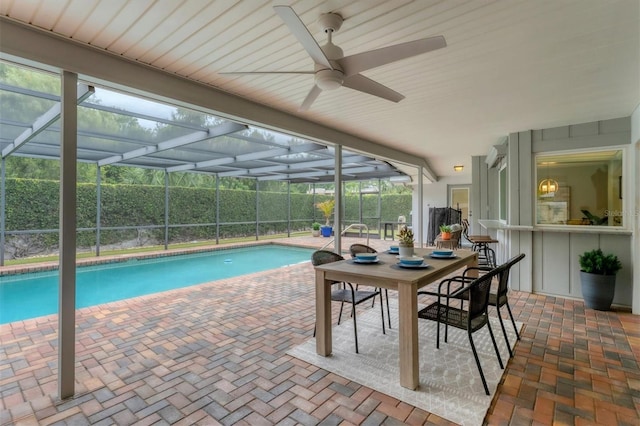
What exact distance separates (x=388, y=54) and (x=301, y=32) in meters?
0.56

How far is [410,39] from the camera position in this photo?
2.24 metres

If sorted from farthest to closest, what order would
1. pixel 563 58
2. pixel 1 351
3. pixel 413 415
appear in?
pixel 1 351, pixel 563 58, pixel 413 415

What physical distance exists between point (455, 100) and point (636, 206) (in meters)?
2.77

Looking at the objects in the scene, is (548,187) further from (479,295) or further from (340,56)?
(340,56)

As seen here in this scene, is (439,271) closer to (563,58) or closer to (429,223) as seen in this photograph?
(563,58)

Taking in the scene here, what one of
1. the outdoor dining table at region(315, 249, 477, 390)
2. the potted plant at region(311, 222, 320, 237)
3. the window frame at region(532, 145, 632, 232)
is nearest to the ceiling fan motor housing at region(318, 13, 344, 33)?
the outdoor dining table at region(315, 249, 477, 390)

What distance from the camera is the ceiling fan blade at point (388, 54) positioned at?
5.60ft

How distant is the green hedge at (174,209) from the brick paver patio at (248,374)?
512 centimetres

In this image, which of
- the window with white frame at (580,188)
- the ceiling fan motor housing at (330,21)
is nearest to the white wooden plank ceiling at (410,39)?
the ceiling fan motor housing at (330,21)

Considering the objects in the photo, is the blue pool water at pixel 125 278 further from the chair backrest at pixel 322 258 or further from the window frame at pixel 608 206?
the window frame at pixel 608 206

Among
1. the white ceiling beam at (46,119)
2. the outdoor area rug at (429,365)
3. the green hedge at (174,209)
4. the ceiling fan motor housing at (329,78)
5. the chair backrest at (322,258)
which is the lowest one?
the outdoor area rug at (429,365)

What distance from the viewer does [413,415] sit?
1948 millimetres

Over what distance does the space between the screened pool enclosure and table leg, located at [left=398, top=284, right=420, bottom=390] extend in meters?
2.76

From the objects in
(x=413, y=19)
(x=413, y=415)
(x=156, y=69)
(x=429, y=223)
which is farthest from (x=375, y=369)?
(x=429, y=223)
